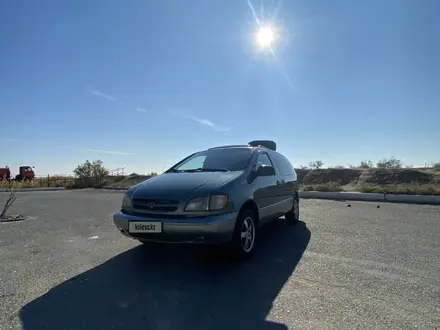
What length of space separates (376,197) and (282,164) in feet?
23.7

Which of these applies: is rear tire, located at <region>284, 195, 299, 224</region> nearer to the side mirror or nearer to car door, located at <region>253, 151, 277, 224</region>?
car door, located at <region>253, 151, 277, 224</region>

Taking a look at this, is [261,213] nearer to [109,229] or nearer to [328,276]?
[328,276]

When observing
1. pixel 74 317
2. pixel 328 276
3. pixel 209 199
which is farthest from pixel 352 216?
pixel 74 317

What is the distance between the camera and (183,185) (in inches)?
161

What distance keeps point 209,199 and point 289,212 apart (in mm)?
3519

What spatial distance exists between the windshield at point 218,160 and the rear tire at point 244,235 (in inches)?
31.7

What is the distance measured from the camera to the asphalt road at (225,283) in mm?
2645

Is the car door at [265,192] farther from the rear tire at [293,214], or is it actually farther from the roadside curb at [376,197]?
the roadside curb at [376,197]

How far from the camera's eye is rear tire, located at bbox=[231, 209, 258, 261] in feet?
13.2

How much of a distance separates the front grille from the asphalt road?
788mm

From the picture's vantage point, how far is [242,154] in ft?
17.3

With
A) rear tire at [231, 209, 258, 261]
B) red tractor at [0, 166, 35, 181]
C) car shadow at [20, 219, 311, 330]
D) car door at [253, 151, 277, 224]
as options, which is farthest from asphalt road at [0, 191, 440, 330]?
red tractor at [0, 166, 35, 181]

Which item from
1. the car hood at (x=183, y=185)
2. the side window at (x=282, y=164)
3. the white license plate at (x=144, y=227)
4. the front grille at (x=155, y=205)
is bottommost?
the white license plate at (x=144, y=227)

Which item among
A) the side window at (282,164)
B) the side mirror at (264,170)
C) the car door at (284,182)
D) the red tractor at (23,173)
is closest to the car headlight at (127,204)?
the side mirror at (264,170)
